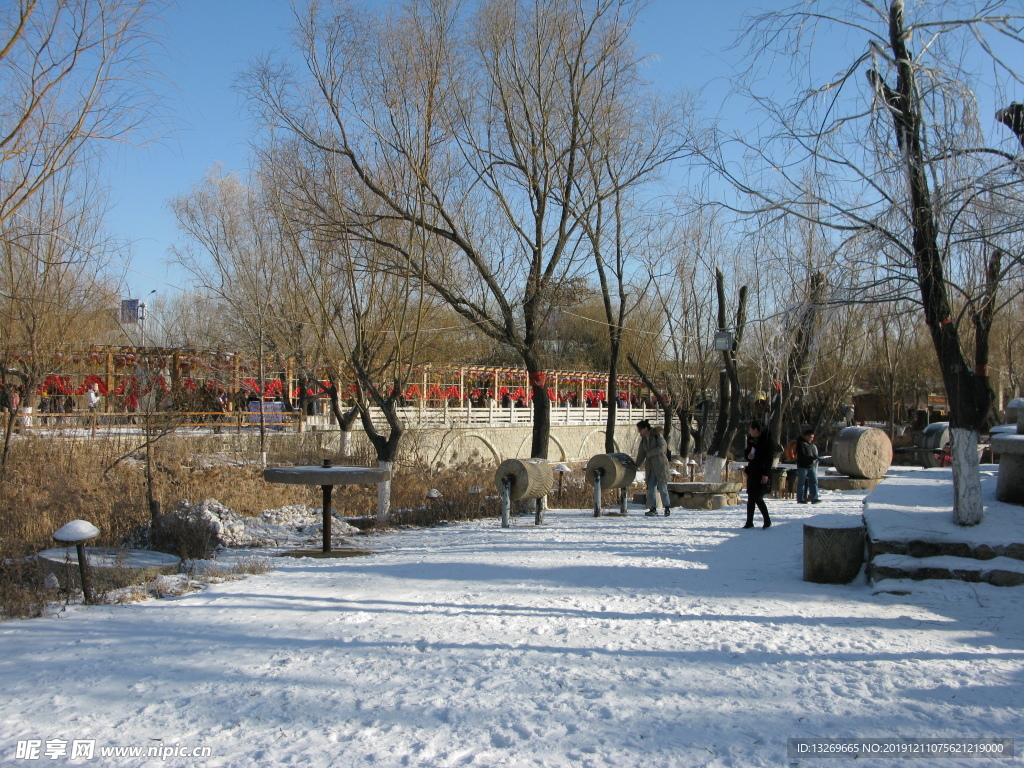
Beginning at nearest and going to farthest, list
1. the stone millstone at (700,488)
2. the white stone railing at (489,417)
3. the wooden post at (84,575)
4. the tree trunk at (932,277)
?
1. the wooden post at (84,575)
2. the tree trunk at (932,277)
3. the stone millstone at (700,488)
4. the white stone railing at (489,417)

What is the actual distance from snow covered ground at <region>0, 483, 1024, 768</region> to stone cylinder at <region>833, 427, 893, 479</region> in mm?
10655

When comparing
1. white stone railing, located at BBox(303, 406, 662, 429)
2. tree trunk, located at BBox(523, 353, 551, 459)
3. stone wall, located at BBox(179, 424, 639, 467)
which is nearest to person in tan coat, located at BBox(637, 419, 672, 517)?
tree trunk, located at BBox(523, 353, 551, 459)

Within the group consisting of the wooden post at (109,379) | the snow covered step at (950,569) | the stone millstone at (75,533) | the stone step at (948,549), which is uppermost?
the wooden post at (109,379)

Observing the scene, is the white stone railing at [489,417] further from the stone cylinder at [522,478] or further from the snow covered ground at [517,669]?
the snow covered ground at [517,669]

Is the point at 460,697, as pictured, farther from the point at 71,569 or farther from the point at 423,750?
the point at 71,569

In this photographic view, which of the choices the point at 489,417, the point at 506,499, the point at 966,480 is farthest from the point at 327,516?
the point at 489,417

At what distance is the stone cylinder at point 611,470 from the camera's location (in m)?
13.5

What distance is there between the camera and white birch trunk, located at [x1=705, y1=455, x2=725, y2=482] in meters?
20.1

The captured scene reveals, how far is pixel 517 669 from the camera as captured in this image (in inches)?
188

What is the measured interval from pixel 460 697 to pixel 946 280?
623 cm

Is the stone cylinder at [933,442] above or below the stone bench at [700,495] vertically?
above

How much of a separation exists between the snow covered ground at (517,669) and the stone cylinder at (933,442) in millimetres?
18657

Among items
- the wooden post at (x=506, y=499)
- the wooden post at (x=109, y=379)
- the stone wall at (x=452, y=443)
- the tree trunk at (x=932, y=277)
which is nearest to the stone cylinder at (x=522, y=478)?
the wooden post at (x=506, y=499)

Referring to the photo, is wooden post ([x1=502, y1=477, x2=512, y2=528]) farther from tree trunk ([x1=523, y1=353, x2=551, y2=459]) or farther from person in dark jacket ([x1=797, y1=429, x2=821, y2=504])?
person in dark jacket ([x1=797, y1=429, x2=821, y2=504])
